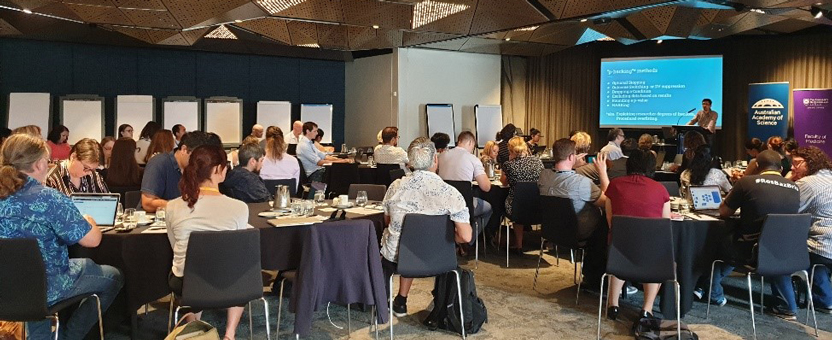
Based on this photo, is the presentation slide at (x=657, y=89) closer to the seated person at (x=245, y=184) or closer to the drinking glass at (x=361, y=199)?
the drinking glass at (x=361, y=199)

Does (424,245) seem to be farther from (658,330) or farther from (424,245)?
(658,330)

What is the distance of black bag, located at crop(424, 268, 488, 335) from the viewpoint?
15.7 feet

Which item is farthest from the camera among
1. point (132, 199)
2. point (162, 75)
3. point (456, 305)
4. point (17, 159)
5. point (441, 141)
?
point (162, 75)

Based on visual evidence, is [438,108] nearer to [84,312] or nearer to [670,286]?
[670,286]

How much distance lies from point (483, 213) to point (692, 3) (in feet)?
14.6

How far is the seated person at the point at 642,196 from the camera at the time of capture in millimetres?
4816

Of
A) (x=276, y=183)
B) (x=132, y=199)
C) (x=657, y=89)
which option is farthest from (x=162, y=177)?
(x=657, y=89)

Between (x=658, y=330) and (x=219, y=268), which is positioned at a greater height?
(x=219, y=268)

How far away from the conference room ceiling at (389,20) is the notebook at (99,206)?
5508 millimetres

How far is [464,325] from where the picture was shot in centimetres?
481

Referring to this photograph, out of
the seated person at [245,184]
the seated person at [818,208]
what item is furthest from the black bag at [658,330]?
the seated person at [245,184]

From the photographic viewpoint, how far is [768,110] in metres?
12.7

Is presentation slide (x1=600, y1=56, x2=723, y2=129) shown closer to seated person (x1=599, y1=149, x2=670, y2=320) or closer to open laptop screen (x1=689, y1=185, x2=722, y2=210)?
open laptop screen (x1=689, y1=185, x2=722, y2=210)

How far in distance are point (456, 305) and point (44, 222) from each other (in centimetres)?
256
